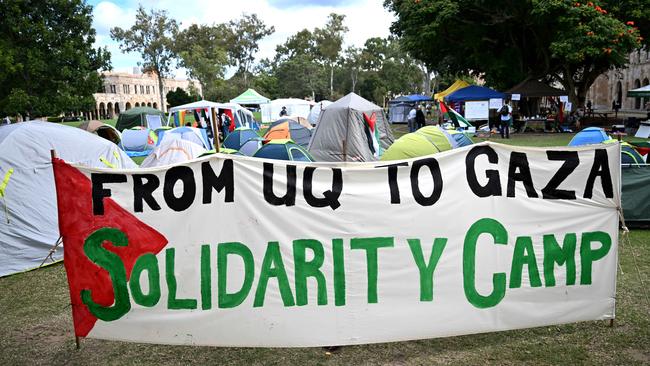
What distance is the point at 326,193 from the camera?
4.00m

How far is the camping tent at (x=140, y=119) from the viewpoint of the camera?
26453 millimetres

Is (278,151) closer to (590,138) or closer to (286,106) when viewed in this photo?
(590,138)

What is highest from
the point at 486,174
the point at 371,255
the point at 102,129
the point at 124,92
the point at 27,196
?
the point at 124,92

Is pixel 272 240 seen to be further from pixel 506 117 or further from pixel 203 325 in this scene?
pixel 506 117

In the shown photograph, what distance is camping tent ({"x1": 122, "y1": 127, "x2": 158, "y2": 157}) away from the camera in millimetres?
19984

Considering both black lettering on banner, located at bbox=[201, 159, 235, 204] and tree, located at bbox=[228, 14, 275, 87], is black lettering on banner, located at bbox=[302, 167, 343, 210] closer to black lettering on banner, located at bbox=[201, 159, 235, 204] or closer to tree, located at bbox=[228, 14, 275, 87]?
black lettering on banner, located at bbox=[201, 159, 235, 204]

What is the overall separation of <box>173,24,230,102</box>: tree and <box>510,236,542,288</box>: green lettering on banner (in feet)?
204

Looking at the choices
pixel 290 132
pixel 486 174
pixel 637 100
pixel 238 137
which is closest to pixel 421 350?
pixel 486 174

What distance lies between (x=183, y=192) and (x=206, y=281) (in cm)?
72

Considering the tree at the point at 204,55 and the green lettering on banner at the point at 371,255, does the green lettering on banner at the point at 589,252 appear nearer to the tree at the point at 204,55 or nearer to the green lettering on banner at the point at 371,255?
the green lettering on banner at the point at 371,255

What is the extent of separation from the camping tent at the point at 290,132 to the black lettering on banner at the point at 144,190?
13.0 m

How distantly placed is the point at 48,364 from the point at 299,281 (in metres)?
2.24

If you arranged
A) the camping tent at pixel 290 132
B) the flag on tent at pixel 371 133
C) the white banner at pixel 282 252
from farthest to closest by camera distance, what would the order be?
the camping tent at pixel 290 132
the flag on tent at pixel 371 133
the white banner at pixel 282 252

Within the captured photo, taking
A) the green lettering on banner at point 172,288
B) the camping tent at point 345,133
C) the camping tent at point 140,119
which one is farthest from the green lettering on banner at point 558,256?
the camping tent at point 140,119
